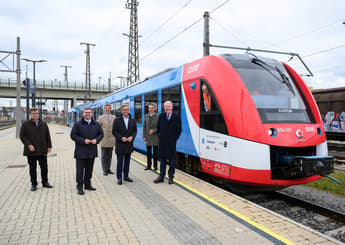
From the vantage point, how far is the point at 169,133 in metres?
5.95

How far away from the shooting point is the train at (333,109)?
1473 cm

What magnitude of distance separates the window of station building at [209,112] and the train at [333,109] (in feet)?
38.5

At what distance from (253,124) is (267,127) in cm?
23

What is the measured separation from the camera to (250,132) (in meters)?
4.88

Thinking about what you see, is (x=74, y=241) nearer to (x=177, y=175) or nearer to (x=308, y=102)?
(x=177, y=175)

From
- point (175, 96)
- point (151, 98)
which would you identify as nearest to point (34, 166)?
point (175, 96)

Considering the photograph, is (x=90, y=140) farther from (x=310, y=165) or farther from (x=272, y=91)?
(x=310, y=165)

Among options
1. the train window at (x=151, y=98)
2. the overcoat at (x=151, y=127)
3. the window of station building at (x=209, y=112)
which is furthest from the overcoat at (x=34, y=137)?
the train window at (x=151, y=98)

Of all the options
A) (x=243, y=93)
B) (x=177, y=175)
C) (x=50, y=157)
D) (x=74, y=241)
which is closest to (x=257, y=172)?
(x=243, y=93)

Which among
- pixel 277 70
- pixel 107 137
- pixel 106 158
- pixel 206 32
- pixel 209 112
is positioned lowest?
pixel 106 158

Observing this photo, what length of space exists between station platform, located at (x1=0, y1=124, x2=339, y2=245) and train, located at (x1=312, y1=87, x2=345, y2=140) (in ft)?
39.0

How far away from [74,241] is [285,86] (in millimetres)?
4546

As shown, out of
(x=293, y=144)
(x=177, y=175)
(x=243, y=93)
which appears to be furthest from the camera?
(x=177, y=175)

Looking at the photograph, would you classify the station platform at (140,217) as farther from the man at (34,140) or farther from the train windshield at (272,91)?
the train windshield at (272,91)
